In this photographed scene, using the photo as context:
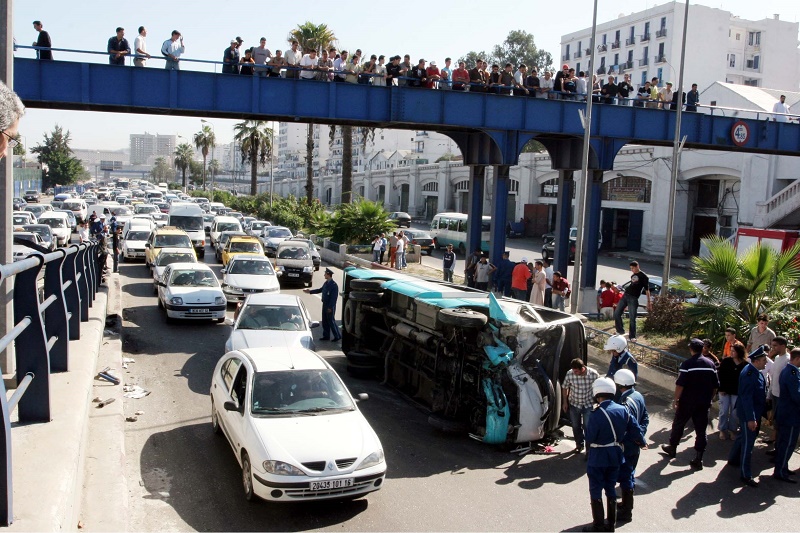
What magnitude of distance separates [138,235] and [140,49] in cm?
1304

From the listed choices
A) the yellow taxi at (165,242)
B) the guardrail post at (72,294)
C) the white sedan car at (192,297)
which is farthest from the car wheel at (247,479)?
the yellow taxi at (165,242)

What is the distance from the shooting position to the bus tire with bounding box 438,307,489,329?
10.1 m

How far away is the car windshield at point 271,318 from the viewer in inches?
535

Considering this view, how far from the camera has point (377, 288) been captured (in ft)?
44.2

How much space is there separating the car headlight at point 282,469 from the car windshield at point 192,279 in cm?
1189

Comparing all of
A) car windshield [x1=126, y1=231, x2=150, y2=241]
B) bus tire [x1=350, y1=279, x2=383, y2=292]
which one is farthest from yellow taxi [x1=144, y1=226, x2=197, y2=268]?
bus tire [x1=350, y1=279, x2=383, y2=292]

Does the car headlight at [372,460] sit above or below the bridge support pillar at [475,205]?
below

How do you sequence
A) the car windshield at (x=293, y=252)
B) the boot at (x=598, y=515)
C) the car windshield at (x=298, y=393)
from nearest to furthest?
the boot at (x=598, y=515) → the car windshield at (x=298, y=393) → the car windshield at (x=293, y=252)

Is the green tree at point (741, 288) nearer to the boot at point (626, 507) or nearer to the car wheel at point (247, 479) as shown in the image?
the boot at point (626, 507)

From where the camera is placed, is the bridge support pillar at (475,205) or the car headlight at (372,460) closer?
the car headlight at (372,460)

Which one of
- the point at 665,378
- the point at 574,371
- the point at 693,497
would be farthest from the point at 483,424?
the point at 665,378

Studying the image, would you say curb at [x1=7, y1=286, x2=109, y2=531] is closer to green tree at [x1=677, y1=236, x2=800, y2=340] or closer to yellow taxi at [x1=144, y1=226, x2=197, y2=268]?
green tree at [x1=677, y1=236, x2=800, y2=340]

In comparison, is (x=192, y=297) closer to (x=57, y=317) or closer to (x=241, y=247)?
(x=57, y=317)

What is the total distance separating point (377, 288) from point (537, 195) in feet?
150
